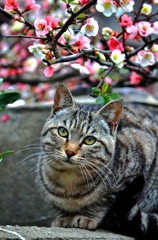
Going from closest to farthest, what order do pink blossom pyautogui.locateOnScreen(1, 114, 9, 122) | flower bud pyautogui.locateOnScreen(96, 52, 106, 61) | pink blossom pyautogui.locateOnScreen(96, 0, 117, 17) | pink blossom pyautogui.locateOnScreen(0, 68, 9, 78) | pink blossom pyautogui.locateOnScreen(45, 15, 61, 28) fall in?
pink blossom pyautogui.locateOnScreen(96, 0, 117, 17), pink blossom pyautogui.locateOnScreen(45, 15, 61, 28), flower bud pyautogui.locateOnScreen(96, 52, 106, 61), pink blossom pyautogui.locateOnScreen(1, 114, 9, 122), pink blossom pyautogui.locateOnScreen(0, 68, 9, 78)

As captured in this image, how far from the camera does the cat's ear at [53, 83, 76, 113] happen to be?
182cm

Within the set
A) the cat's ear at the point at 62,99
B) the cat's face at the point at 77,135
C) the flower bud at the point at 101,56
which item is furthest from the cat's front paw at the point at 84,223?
the flower bud at the point at 101,56

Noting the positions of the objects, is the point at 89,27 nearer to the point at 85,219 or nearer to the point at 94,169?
the point at 94,169

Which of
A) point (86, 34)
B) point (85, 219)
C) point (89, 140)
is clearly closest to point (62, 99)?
point (89, 140)

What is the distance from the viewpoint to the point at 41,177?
6.68 ft

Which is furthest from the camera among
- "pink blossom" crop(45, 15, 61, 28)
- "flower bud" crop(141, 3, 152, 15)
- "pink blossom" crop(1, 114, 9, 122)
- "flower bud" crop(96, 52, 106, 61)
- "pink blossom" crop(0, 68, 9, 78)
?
"pink blossom" crop(0, 68, 9, 78)

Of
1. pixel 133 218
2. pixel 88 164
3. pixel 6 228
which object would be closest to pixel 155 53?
pixel 88 164

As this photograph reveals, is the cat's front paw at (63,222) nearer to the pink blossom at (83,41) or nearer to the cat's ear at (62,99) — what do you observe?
the cat's ear at (62,99)

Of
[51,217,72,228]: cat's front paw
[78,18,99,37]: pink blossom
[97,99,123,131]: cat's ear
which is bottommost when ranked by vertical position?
[51,217,72,228]: cat's front paw

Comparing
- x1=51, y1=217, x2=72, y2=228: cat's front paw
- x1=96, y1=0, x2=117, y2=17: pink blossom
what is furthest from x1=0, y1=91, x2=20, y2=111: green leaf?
x1=51, y1=217, x2=72, y2=228: cat's front paw

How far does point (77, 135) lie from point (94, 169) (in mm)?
238

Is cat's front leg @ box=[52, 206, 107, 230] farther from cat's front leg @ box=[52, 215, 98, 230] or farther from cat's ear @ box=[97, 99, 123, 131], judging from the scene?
cat's ear @ box=[97, 99, 123, 131]

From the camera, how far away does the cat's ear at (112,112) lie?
1.77 m

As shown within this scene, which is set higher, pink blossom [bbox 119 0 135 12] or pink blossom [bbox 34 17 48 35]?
pink blossom [bbox 119 0 135 12]
